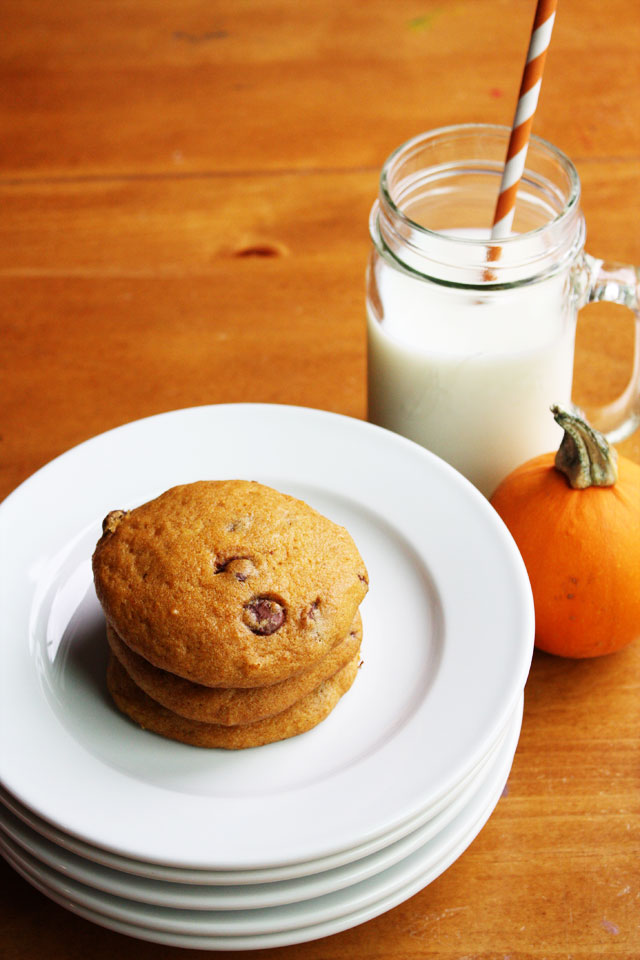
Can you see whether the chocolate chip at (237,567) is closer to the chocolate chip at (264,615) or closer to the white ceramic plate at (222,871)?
the chocolate chip at (264,615)

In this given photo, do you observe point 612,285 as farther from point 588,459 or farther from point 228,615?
point 228,615

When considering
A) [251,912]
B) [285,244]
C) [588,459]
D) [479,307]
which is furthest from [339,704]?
[285,244]

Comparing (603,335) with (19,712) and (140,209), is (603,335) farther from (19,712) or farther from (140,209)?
(19,712)

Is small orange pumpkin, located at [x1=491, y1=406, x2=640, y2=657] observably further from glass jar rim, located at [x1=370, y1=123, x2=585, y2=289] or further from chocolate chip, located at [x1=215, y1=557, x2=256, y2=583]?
chocolate chip, located at [x1=215, y1=557, x2=256, y2=583]

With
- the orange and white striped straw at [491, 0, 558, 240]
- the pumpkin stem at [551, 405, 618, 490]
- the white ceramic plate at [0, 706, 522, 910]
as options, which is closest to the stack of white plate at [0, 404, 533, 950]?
the white ceramic plate at [0, 706, 522, 910]

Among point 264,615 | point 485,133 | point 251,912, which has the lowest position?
point 251,912

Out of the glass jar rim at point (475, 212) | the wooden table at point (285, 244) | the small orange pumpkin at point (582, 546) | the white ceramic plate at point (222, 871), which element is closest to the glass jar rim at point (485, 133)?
the glass jar rim at point (475, 212)
